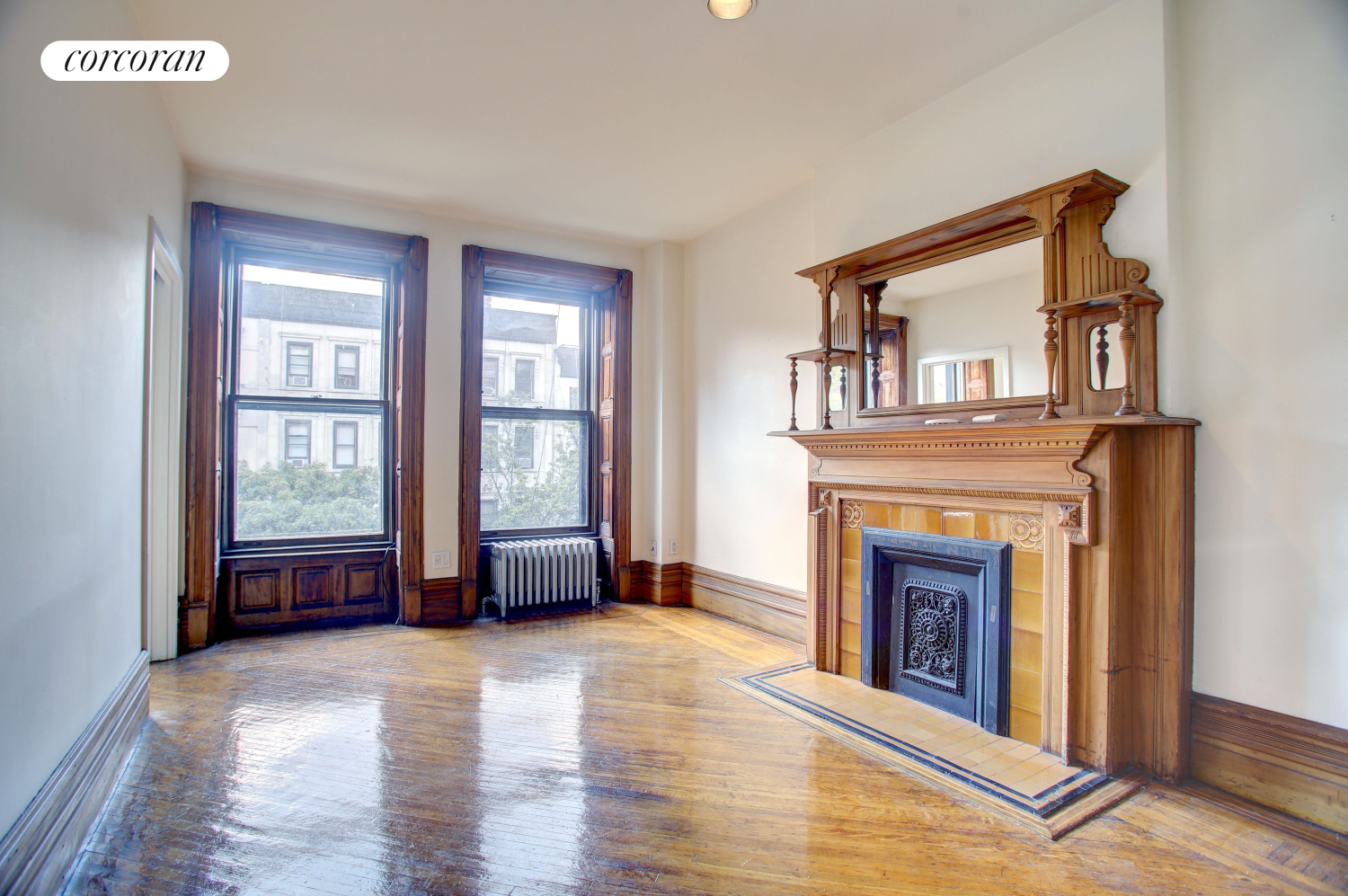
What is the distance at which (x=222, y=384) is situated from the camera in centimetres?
438

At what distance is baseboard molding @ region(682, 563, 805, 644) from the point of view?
431cm

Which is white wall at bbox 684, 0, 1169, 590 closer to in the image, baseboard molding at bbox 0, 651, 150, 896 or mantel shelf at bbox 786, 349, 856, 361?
mantel shelf at bbox 786, 349, 856, 361

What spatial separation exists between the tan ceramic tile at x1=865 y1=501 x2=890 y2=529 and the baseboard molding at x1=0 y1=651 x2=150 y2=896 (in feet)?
10.3

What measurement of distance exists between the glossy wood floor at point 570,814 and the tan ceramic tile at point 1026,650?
0.54m

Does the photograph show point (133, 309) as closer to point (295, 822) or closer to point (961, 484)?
point (295, 822)

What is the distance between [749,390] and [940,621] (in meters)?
2.14

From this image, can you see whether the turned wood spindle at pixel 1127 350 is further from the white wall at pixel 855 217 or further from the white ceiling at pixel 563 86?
the white ceiling at pixel 563 86

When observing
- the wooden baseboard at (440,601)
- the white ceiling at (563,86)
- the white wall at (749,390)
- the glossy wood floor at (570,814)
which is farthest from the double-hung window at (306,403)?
the white wall at (749,390)

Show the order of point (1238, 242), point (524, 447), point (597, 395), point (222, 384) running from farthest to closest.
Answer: point (597, 395) → point (524, 447) → point (222, 384) → point (1238, 242)

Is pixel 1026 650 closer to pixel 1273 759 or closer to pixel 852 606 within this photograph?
pixel 1273 759

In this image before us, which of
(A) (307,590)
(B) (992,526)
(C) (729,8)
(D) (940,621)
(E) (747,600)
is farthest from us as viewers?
(E) (747,600)

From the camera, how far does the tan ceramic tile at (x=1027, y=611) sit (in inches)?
106

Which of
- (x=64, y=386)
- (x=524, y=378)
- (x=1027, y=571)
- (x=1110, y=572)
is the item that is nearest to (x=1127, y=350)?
(x=1110, y=572)

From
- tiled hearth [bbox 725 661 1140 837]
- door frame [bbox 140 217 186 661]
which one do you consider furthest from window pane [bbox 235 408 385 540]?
tiled hearth [bbox 725 661 1140 837]
